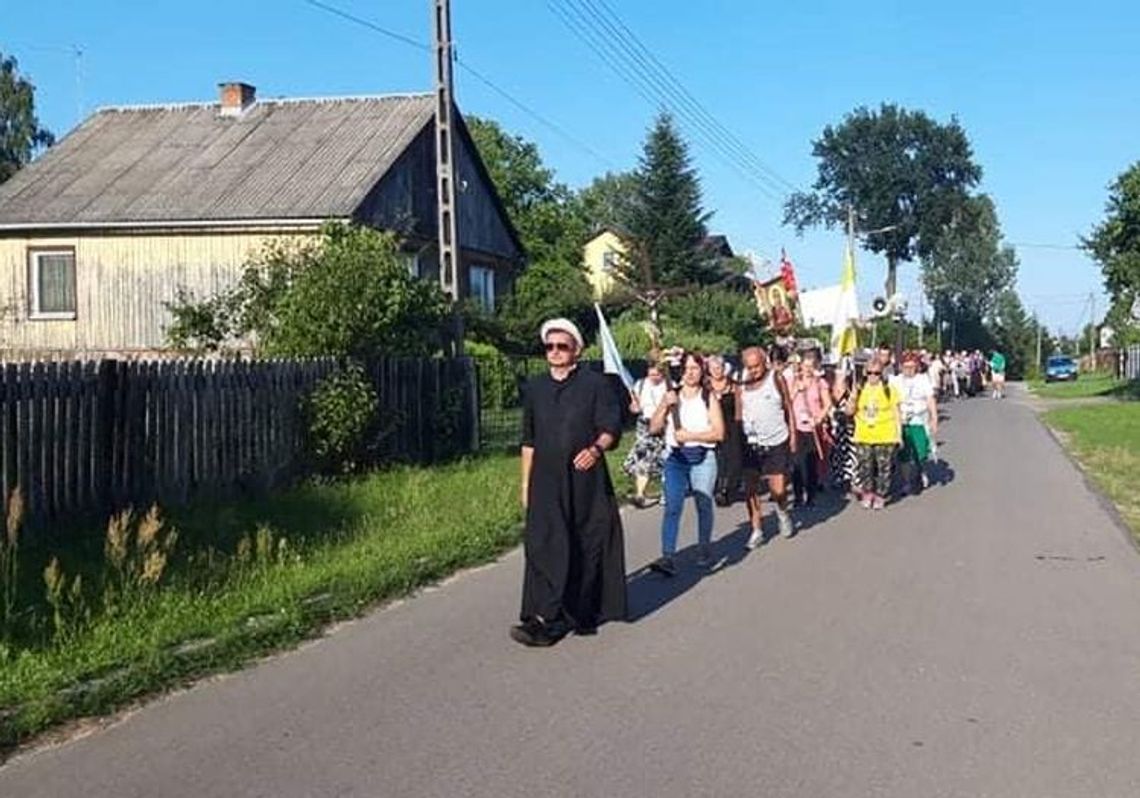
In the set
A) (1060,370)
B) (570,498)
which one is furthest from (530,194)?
(570,498)

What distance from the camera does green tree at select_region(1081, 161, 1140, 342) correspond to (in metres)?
41.4

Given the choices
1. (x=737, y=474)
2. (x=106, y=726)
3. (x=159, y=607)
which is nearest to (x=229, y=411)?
(x=737, y=474)

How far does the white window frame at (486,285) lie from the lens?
3888 cm

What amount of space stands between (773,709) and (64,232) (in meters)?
29.2

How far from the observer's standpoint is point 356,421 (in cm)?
1591

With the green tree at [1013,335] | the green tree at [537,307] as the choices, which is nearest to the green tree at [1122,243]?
the green tree at [537,307]

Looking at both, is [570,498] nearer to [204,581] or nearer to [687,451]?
[687,451]

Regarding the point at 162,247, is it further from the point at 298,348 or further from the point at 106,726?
the point at 106,726

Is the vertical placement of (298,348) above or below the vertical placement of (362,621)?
above

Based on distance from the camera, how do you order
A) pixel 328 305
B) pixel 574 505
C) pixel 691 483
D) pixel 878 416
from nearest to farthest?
pixel 574 505 < pixel 691 483 < pixel 878 416 < pixel 328 305

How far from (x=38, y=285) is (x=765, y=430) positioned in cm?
2490

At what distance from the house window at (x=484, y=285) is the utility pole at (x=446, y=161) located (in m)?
18.7

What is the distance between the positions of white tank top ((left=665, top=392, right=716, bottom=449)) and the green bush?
5.82 meters

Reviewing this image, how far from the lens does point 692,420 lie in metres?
10.7
